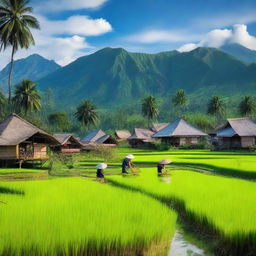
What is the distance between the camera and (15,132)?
30.3m

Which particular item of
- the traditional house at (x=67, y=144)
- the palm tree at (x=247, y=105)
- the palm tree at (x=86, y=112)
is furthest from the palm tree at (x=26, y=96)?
the palm tree at (x=247, y=105)

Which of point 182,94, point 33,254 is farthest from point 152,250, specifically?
point 182,94

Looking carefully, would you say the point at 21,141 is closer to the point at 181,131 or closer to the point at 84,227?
the point at 84,227

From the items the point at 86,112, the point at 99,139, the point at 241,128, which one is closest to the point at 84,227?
the point at 241,128

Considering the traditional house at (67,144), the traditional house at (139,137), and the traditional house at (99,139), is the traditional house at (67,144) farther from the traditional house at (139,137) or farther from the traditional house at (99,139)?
the traditional house at (139,137)

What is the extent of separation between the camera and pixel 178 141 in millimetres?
62062

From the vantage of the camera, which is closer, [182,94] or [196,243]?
[196,243]

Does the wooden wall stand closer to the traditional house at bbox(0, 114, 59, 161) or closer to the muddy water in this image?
the traditional house at bbox(0, 114, 59, 161)

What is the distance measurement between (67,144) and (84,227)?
157 ft

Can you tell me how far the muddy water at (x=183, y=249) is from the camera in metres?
7.41

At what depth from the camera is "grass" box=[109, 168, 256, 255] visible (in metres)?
6.89

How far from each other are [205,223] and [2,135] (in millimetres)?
24587

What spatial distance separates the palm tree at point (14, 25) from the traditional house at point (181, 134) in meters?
30.5

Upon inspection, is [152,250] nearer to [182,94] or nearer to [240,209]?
[240,209]
